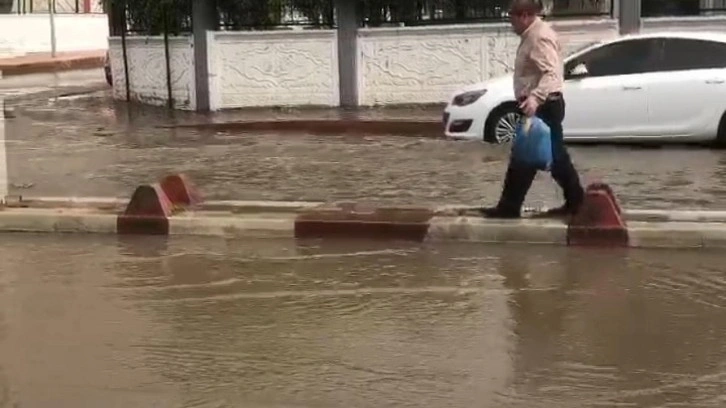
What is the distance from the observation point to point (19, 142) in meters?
16.0

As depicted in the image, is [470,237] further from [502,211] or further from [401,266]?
[401,266]

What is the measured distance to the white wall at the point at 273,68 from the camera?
19.2 meters

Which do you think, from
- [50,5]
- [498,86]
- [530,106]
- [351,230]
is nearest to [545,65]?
[530,106]

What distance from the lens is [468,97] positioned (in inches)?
556

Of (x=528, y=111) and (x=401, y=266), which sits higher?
(x=528, y=111)

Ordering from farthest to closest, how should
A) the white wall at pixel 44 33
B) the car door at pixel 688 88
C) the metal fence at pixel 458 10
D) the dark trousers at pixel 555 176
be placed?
1. the white wall at pixel 44 33
2. the metal fence at pixel 458 10
3. the car door at pixel 688 88
4. the dark trousers at pixel 555 176

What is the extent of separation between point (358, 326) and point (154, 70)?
15.7 metres

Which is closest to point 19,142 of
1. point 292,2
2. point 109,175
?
point 109,175

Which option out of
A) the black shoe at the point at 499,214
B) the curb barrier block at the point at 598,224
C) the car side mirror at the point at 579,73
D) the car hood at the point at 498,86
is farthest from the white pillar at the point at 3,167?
the car side mirror at the point at 579,73

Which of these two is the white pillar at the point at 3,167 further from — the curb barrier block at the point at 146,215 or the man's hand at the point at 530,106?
the man's hand at the point at 530,106

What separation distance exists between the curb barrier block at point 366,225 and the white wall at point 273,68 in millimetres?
10555

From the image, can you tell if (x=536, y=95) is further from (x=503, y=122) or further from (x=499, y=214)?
(x=503, y=122)

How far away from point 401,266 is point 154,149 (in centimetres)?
804

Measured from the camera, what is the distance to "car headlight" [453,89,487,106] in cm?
1400
